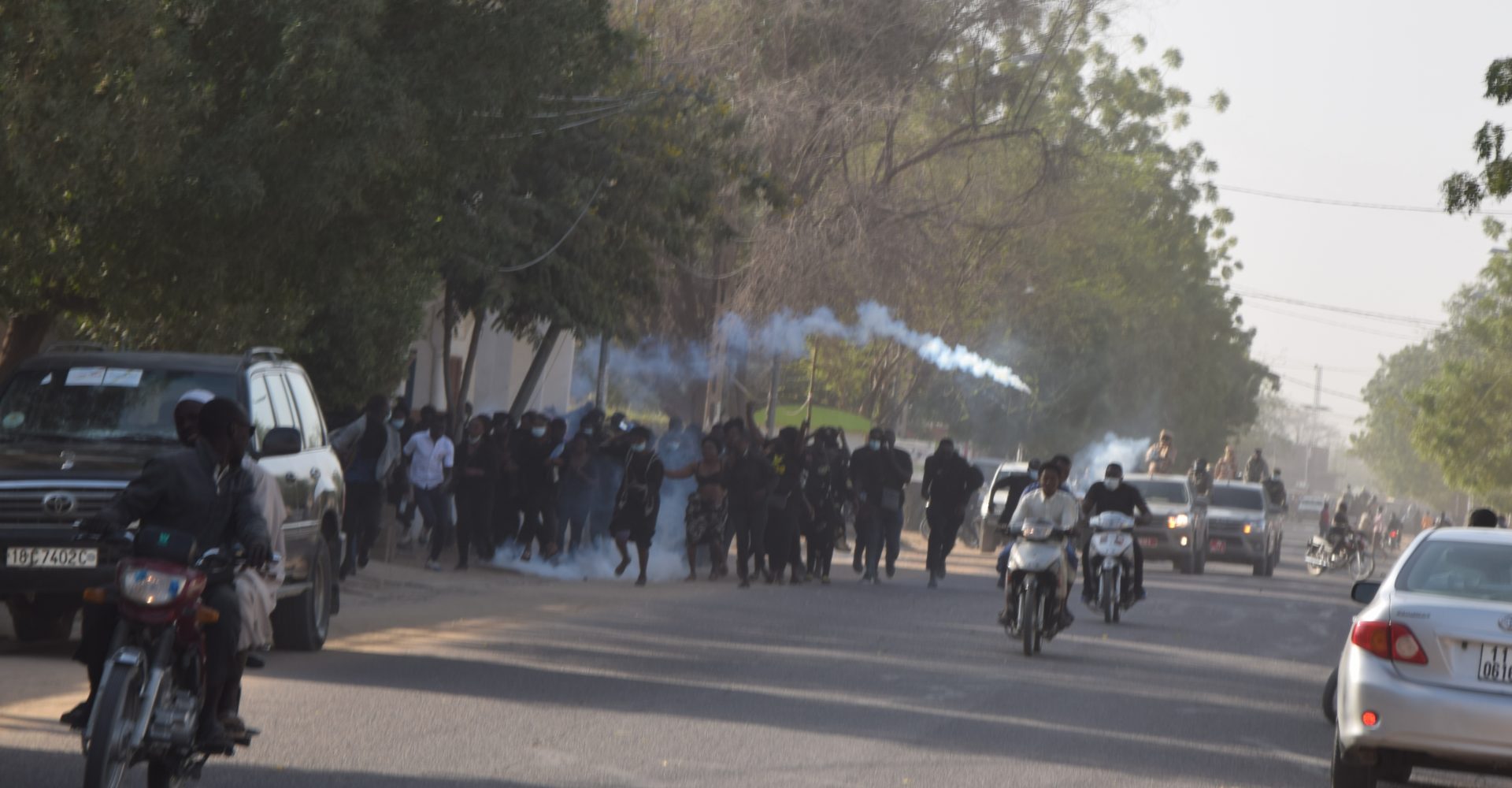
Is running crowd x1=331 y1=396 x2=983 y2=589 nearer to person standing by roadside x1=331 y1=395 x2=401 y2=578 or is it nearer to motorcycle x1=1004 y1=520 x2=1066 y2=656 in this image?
person standing by roadside x1=331 y1=395 x2=401 y2=578

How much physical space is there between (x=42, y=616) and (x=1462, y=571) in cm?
851

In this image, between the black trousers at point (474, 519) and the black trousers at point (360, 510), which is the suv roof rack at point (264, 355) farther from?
the black trousers at point (474, 519)

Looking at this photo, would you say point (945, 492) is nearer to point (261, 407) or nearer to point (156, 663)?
point (261, 407)

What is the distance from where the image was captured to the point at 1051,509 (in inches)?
624

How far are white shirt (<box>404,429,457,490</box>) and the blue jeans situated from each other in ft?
0.40

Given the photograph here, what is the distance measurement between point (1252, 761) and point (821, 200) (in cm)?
2301

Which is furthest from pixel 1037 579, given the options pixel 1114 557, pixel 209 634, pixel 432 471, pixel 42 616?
pixel 209 634

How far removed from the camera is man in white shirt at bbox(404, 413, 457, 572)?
20.7 metres

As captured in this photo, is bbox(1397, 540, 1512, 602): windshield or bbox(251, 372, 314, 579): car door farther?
bbox(251, 372, 314, 579): car door

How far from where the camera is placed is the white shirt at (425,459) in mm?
20688

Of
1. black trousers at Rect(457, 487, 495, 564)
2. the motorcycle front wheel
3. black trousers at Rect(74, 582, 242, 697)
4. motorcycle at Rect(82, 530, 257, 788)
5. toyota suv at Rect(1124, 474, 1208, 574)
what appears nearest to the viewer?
the motorcycle front wheel

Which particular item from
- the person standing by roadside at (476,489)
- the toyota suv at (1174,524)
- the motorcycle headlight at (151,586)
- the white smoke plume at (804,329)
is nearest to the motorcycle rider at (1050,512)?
the person standing by roadside at (476,489)

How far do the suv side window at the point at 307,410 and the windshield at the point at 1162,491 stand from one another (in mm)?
20392

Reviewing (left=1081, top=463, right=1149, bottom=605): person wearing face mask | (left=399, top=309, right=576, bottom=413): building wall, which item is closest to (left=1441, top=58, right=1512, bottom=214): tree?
(left=1081, top=463, right=1149, bottom=605): person wearing face mask
